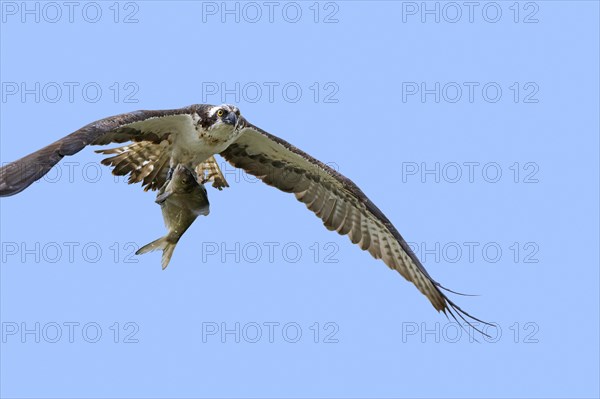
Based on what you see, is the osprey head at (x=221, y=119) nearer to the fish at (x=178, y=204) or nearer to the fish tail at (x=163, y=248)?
the fish at (x=178, y=204)

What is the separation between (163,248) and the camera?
14.4 m

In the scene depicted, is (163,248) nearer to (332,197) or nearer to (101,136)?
(101,136)

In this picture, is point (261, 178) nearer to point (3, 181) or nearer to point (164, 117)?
point (164, 117)

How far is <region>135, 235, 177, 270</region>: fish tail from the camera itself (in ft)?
47.0

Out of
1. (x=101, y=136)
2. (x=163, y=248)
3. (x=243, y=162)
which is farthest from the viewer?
(x=243, y=162)

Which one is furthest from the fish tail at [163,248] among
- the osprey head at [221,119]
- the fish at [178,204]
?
the osprey head at [221,119]

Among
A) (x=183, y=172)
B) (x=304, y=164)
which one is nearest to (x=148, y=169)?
(x=183, y=172)

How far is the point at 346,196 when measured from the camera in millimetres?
15555

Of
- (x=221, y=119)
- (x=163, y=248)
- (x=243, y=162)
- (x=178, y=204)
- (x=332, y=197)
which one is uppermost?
(x=221, y=119)

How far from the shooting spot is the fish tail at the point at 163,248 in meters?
14.3

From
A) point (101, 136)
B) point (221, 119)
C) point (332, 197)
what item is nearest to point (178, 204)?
point (221, 119)

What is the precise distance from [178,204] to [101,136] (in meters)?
1.46

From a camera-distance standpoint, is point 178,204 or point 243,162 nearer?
point 178,204

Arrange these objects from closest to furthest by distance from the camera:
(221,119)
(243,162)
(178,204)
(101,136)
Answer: (101,136), (221,119), (178,204), (243,162)
